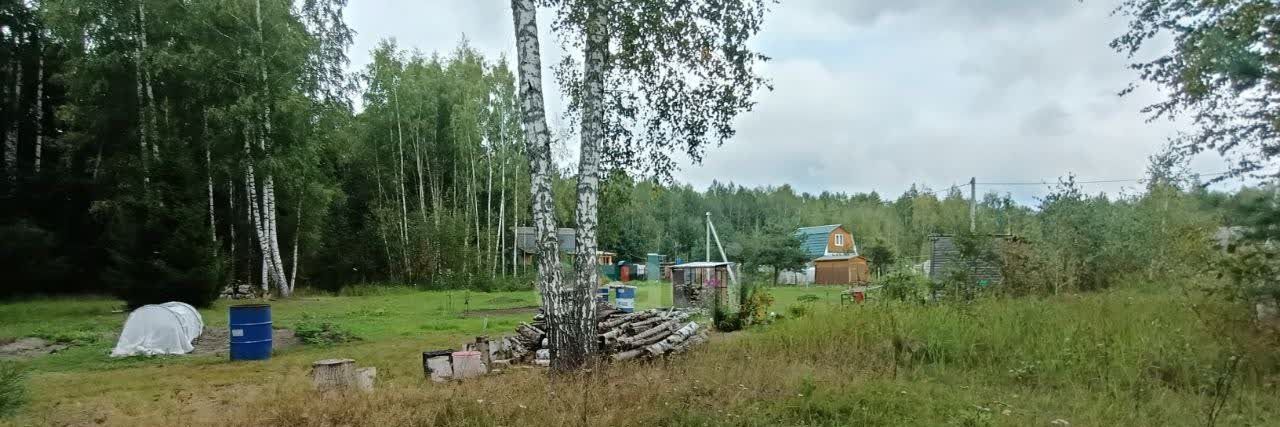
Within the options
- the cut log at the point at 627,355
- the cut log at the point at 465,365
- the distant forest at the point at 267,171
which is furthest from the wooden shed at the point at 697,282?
the cut log at the point at 465,365

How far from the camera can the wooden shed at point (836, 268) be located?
41.1m

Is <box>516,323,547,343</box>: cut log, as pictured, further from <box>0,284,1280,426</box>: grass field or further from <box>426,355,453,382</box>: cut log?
<box>426,355,453,382</box>: cut log

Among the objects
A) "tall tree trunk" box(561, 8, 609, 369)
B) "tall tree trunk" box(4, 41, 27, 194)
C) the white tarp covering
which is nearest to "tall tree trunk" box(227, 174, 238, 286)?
"tall tree trunk" box(4, 41, 27, 194)

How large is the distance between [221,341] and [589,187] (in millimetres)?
8238

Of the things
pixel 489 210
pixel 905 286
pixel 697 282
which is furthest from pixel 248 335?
pixel 489 210

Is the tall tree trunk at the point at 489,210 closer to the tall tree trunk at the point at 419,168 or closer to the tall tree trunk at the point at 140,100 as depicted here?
the tall tree trunk at the point at 419,168

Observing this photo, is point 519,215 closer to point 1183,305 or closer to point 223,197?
point 223,197

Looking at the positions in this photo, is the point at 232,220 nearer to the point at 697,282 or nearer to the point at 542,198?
the point at 697,282

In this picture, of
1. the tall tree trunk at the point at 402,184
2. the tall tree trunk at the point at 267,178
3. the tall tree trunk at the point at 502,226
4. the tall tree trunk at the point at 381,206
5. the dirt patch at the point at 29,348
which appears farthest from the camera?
the tall tree trunk at the point at 502,226

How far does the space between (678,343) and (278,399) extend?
441cm

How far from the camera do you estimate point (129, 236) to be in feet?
47.2

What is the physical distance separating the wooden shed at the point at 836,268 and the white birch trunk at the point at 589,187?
3670 centimetres

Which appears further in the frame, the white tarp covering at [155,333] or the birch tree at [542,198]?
the white tarp covering at [155,333]

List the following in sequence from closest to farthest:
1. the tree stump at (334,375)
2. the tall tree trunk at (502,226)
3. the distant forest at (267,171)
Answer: the tree stump at (334,375) < the distant forest at (267,171) < the tall tree trunk at (502,226)
